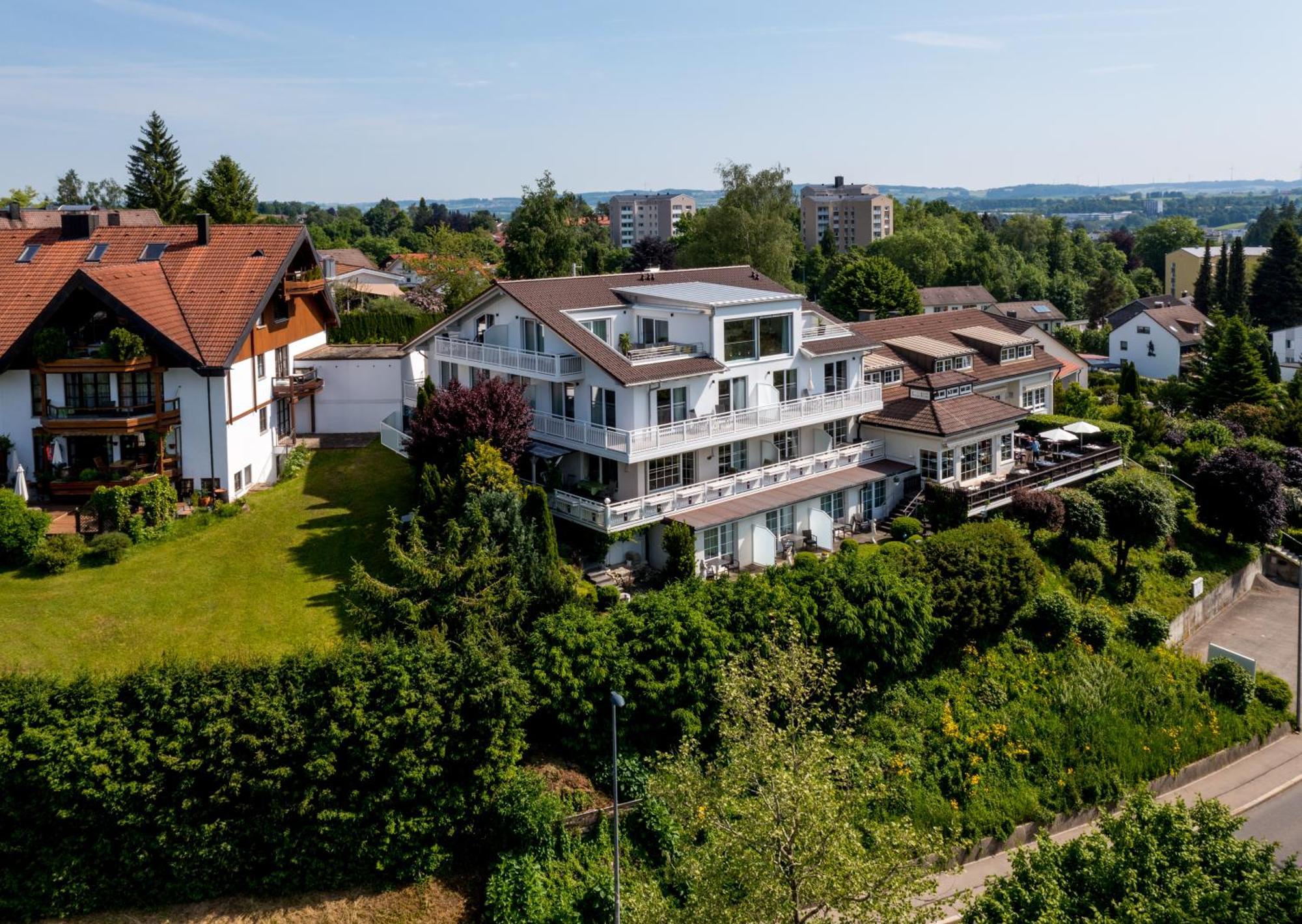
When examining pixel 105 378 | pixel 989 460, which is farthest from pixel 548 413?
pixel 989 460

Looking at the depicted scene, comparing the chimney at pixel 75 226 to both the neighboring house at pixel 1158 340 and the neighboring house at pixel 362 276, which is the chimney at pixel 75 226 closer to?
the neighboring house at pixel 362 276

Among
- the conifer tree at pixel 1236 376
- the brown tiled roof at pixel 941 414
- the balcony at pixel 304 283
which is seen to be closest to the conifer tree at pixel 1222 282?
the conifer tree at pixel 1236 376

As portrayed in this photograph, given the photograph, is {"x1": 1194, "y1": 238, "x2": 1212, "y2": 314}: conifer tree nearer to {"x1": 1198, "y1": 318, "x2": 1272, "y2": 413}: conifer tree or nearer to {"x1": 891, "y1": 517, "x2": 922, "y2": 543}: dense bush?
{"x1": 1198, "y1": 318, "x2": 1272, "y2": 413}: conifer tree

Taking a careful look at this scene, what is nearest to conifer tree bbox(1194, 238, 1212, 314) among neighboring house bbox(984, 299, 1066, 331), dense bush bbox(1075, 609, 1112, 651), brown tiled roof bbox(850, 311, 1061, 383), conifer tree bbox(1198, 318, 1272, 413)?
neighboring house bbox(984, 299, 1066, 331)

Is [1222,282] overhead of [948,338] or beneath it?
overhead

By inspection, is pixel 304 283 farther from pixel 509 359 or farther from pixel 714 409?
pixel 714 409

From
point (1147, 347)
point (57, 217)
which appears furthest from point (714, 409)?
point (1147, 347)
